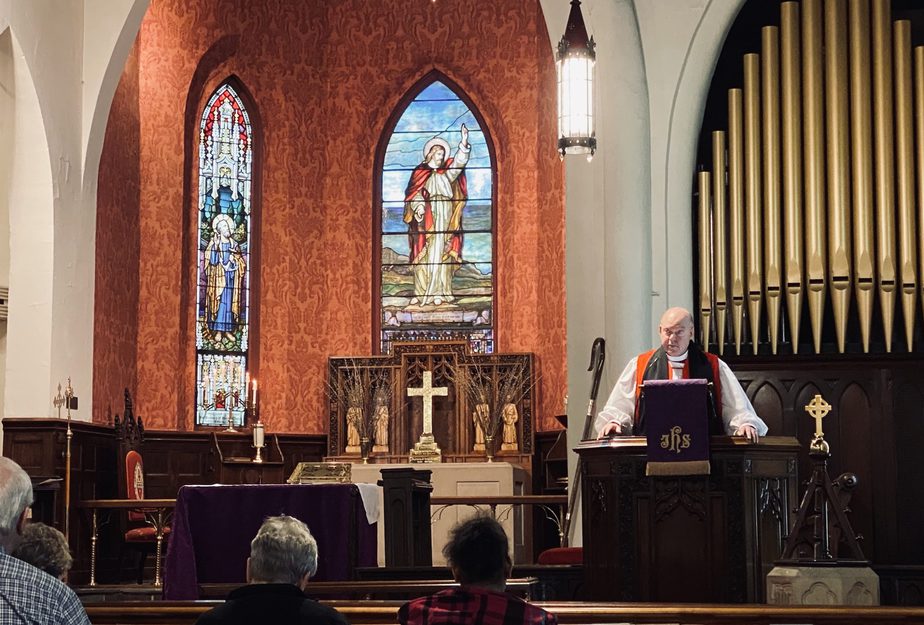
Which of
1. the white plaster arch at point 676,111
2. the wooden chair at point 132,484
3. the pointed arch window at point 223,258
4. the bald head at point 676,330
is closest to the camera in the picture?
the bald head at point 676,330

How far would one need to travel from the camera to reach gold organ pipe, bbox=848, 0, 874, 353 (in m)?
9.03

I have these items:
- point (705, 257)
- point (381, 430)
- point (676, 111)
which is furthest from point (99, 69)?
point (705, 257)

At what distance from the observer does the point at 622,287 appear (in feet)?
31.3

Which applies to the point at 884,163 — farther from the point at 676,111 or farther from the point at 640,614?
the point at 640,614

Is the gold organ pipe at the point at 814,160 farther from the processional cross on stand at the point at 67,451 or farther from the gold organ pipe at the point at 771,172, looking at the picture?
the processional cross on stand at the point at 67,451

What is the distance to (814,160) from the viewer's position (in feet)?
30.4

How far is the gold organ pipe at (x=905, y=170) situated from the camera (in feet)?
29.4

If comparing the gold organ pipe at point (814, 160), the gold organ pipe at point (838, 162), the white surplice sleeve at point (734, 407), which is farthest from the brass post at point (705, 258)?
the white surplice sleeve at point (734, 407)

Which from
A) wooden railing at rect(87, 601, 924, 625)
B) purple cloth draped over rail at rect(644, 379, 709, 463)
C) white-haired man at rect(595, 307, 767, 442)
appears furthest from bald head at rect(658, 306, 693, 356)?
wooden railing at rect(87, 601, 924, 625)

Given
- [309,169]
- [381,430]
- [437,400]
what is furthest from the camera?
[309,169]

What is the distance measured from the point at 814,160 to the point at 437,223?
7.20m

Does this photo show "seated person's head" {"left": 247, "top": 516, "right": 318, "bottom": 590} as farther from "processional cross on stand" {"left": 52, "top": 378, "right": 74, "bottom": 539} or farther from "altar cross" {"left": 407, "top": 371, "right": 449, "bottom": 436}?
"altar cross" {"left": 407, "top": 371, "right": 449, "bottom": 436}

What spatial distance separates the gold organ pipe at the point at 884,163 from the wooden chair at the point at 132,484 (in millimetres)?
6138

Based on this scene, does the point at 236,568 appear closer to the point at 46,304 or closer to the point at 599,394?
the point at 599,394
